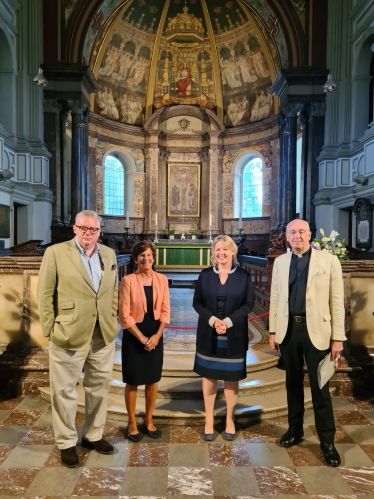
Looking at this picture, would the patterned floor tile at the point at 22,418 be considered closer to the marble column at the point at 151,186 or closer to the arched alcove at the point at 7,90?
the arched alcove at the point at 7,90

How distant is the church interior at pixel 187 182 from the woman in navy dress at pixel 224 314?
26.6 inches

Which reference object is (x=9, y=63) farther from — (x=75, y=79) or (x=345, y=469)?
(x=345, y=469)

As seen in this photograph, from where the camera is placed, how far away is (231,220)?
62.6ft

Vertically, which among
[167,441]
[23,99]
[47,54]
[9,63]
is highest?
[47,54]

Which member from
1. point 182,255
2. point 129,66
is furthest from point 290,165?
point 129,66

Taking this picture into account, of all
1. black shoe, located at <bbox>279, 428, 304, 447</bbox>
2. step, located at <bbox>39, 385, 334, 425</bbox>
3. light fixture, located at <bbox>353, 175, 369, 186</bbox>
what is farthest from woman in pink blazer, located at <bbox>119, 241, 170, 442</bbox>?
light fixture, located at <bbox>353, 175, 369, 186</bbox>

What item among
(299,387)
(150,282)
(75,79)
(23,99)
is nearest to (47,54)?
(75,79)

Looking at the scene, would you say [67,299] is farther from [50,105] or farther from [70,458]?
[50,105]

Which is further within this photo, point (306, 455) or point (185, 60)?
point (185, 60)

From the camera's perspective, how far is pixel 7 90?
12211 millimetres

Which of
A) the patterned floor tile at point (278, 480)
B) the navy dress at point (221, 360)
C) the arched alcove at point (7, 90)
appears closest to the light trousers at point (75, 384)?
the navy dress at point (221, 360)

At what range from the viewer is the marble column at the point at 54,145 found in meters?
13.6

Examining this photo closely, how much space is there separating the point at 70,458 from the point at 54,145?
1236 centimetres

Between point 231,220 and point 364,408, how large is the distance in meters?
15.2
